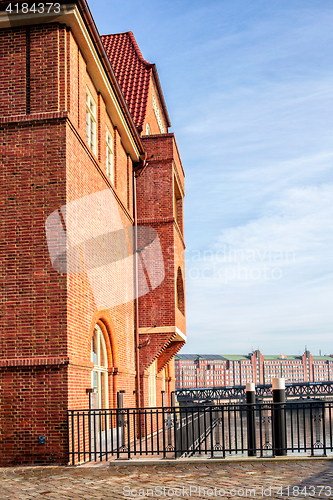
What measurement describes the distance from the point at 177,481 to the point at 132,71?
18632mm

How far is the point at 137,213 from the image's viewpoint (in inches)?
784

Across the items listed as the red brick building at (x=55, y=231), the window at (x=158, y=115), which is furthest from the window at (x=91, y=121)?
the window at (x=158, y=115)

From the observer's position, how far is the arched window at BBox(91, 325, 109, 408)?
47.1 feet

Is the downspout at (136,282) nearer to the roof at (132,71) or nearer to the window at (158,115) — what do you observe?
the roof at (132,71)

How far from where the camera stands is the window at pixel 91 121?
47.4 ft

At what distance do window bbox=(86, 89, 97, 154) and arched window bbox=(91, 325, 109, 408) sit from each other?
4892 millimetres

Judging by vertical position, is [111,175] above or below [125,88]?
below

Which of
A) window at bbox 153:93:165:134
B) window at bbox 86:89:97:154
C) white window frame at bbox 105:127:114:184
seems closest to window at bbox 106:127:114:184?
white window frame at bbox 105:127:114:184

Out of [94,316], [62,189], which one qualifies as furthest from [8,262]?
[94,316]

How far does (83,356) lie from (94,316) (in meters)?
1.45

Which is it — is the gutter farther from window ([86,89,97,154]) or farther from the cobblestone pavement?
the cobblestone pavement

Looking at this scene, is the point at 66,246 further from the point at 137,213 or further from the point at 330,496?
the point at 137,213

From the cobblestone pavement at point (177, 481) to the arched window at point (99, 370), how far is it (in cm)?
393

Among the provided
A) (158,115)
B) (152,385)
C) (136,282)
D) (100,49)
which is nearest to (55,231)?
(100,49)
